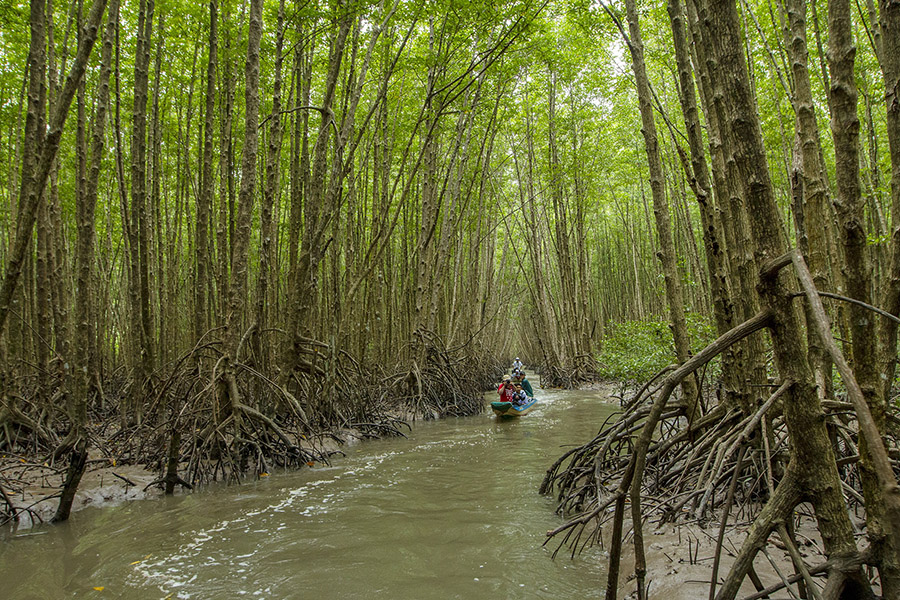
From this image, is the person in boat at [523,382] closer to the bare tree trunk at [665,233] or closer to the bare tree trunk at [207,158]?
the bare tree trunk at [207,158]

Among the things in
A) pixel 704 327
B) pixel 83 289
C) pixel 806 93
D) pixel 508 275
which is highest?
pixel 508 275

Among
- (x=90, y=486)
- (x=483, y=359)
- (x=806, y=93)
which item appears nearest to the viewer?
(x=806, y=93)

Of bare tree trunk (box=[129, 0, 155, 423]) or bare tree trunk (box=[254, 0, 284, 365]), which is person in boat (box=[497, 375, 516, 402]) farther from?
bare tree trunk (box=[129, 0, 155, 423])

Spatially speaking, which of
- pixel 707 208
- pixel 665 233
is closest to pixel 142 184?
pixel 665 233

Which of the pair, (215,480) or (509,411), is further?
(509,411)

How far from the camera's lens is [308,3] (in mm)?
5895

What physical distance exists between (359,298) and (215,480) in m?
10.4

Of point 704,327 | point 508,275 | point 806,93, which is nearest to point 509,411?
point 704,327

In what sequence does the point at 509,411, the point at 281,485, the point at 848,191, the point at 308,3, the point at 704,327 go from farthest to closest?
the point at 509,411, the point at 704,327, the point at 308,3, the point at 281,485, the point at 848,191

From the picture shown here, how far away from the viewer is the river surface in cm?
286

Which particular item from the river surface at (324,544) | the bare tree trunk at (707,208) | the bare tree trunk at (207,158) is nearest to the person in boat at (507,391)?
the river surface at (324,544)

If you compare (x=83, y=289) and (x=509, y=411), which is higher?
(x=83, y=289)

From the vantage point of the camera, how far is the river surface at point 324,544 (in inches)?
112

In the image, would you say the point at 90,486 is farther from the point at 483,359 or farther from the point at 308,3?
the point at 483,359
